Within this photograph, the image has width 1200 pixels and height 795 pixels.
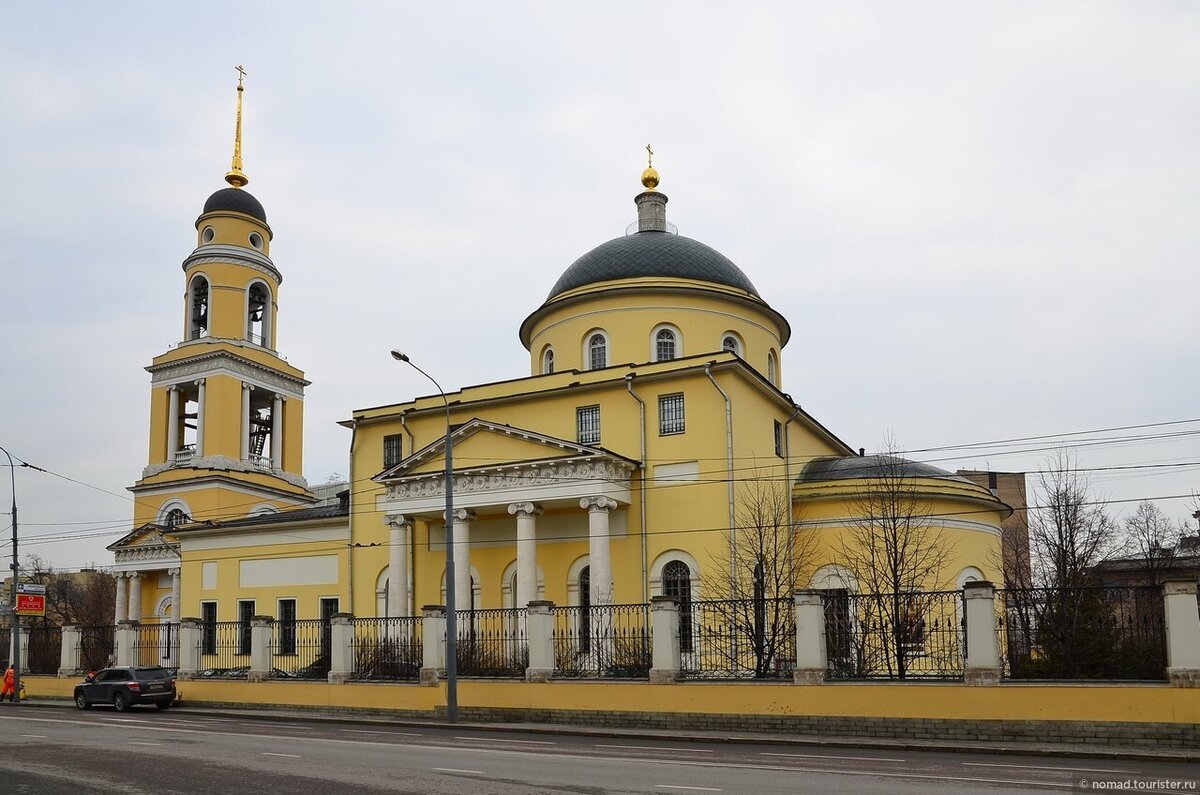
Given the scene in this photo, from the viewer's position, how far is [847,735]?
1855cm

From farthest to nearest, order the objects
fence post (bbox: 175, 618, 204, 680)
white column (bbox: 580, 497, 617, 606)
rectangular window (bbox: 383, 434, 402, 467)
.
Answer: rectangular window (bbox: 383, 434, 402, 467)
fence post (bbox: 175, 618, 204, 680)
white column (bbox: 580, 497, 617, 606)

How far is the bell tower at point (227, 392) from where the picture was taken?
46406 millimetres

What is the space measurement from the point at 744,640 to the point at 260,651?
13.1 m

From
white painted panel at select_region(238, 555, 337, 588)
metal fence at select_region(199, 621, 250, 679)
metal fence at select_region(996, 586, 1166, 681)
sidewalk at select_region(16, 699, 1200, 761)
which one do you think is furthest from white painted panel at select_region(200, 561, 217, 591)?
metal fence at select_region(996, 586, 1166, 681)

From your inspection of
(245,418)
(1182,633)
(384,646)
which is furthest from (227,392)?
(1182,633)

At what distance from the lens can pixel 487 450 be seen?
30.7 m

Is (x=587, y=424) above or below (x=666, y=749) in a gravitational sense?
above

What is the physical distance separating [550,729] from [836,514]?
1318cm

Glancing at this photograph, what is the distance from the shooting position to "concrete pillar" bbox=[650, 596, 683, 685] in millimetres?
20844

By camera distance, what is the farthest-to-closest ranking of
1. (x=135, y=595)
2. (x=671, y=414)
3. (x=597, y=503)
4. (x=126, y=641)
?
(x=135, y=595), (x=126, y=641), (x=671, y=414), (x=597, y=503)

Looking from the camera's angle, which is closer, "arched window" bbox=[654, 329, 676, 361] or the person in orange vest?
the person in orange vest

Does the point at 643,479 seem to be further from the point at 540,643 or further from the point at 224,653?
the point at 224,653

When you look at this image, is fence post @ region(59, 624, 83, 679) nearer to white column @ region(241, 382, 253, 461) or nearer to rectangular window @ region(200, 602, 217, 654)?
rectangular window @ region(200, 602, 217, 654)

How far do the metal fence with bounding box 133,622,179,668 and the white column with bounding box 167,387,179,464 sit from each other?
1694 cm
